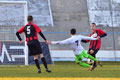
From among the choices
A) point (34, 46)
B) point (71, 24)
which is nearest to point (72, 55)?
point (71, 24)

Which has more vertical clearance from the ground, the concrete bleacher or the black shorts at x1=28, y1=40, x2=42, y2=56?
the black shorts at x1=28, y1=40, x2=42, y2=56

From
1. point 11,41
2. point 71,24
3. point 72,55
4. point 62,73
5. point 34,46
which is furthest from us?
point 71,24

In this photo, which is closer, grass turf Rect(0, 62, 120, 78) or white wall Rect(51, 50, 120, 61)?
grass turf Rect(0, 62, 120, 78)

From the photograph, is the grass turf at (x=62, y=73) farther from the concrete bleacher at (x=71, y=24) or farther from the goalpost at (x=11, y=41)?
the concrete bleacher at (x=71, y=24)

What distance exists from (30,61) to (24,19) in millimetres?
2013

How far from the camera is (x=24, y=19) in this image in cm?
1778

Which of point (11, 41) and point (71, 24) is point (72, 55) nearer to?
point (71, 24)

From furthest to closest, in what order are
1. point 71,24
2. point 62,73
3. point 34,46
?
point 71,24 → point 34,46 → point 62,73

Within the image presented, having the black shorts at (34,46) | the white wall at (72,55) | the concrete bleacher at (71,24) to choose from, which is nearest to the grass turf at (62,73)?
the black shorts at (34,46)

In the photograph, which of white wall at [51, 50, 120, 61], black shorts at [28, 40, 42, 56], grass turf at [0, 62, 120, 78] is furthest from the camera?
white wall at [51, 50, 120, 61]

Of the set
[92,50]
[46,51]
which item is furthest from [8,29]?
[92,50]

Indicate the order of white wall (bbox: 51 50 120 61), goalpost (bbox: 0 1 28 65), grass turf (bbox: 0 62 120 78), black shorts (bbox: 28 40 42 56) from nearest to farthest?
grass turf (bbox: 0 62 120 78), black shorts (bbox: 28 40 42 56), goalpost (bbox: 0 1 28 65), white wall (bbox: 51 50 120 61)

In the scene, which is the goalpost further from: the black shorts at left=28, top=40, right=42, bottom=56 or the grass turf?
the black shorts at left=28, top=40, right=42, bottom=56

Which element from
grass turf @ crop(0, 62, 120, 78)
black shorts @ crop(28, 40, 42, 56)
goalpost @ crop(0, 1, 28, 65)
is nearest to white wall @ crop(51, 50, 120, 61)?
goalpost @ crop(0, 1, 28, 65)
